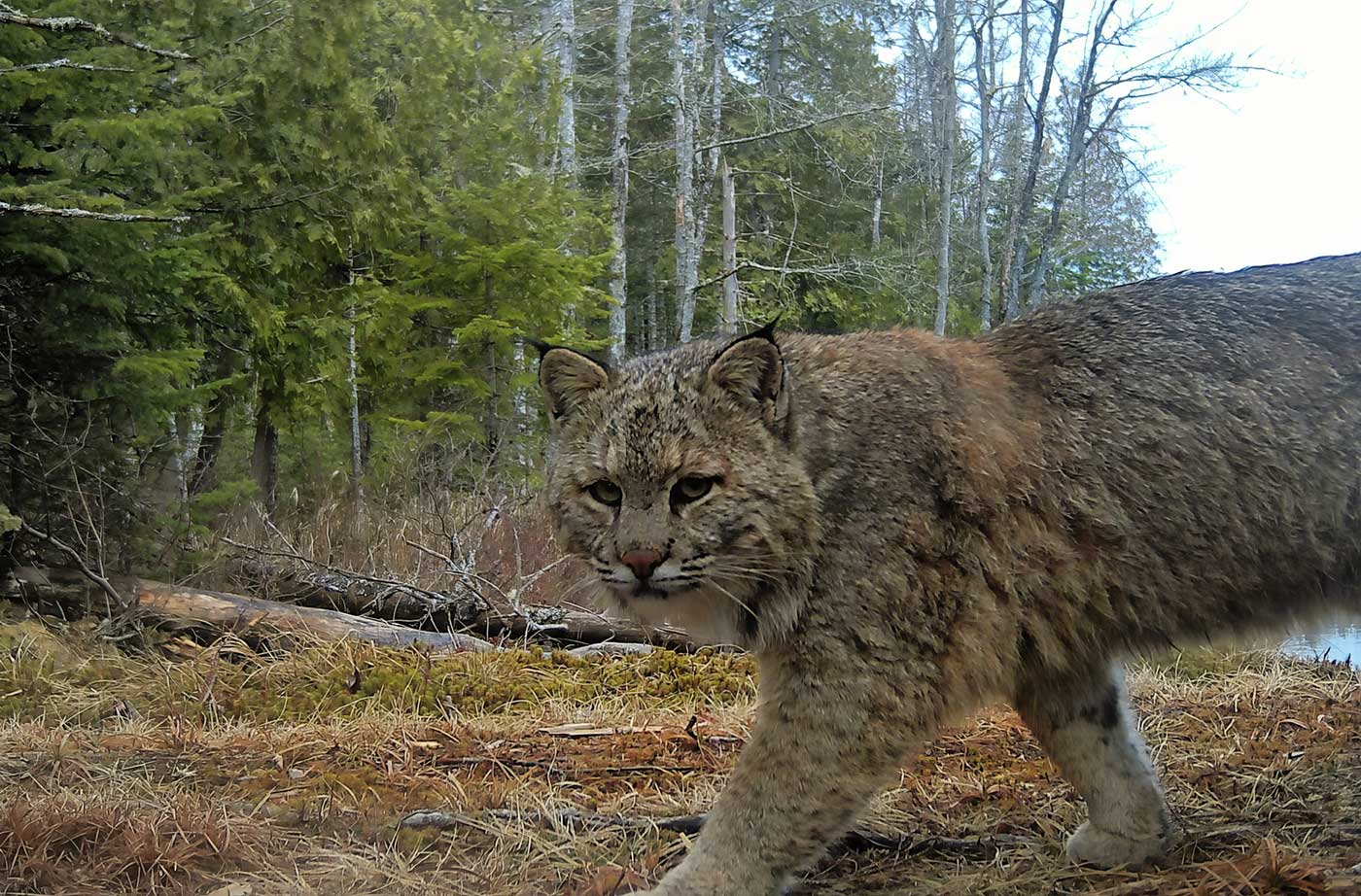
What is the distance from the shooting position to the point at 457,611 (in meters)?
7.23

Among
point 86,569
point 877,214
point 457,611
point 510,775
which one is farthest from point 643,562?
point 877,214

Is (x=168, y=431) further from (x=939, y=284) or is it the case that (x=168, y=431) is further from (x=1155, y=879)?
(x=939, y=284)

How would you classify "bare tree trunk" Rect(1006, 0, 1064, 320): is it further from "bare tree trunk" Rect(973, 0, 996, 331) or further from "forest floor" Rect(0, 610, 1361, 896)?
"forest floor" Rect(0, 610, 1361, 896)

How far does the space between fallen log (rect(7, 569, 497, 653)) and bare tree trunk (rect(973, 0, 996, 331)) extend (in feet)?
38.9

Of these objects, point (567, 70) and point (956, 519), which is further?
point (567, 70)

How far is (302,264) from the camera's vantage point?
1114cm

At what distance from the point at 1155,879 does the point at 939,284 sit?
1736 cm

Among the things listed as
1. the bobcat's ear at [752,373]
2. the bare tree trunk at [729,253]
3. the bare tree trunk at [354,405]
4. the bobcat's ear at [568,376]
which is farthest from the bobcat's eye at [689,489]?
the bare tree trunk at [729,253]

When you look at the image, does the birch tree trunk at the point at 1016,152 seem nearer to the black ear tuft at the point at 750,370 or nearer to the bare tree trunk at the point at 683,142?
the bare tree trunk at the point at 683,142

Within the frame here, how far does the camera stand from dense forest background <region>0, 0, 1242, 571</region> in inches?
271

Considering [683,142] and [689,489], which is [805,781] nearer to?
[689,489]

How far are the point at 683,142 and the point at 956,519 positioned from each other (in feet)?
49.5

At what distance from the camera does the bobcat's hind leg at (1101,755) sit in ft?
11.4

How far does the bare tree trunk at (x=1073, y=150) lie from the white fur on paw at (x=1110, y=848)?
36.8 ft
